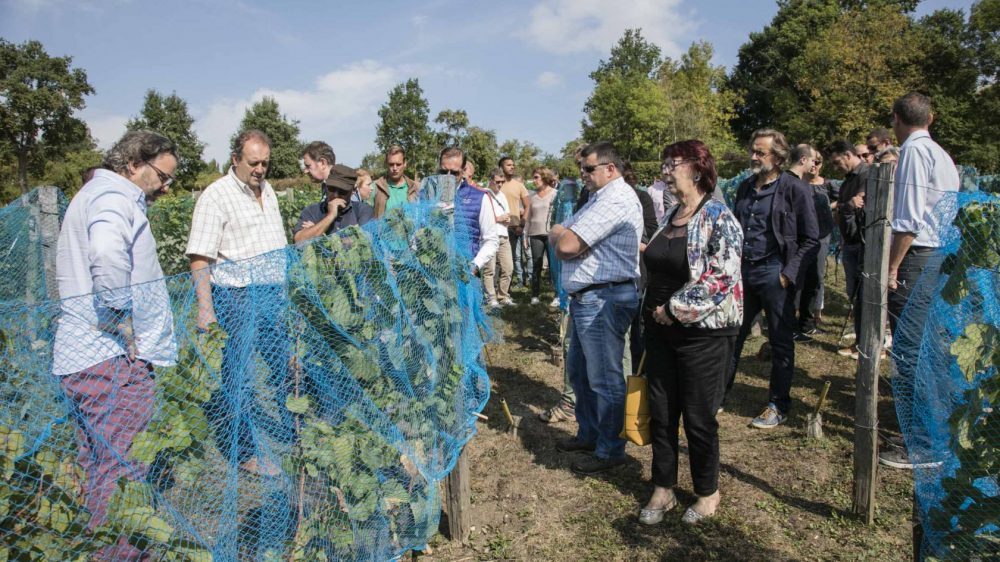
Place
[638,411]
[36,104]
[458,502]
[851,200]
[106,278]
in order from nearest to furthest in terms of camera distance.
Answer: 1. [106,278]
2. [458,502]
3. [638,411]
4. [851,200]
5. [36,104]

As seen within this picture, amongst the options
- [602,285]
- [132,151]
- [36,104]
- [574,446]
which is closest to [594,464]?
[574,446]

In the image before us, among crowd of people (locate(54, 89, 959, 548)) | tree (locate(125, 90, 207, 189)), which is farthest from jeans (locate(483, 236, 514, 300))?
tree (locate(125, 90, 207, 189))

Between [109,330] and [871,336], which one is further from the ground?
[109,330]

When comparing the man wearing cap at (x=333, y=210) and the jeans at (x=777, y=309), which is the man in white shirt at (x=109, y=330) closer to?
the man wearing cap at (x=333, y=210)

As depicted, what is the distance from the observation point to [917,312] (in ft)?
10.6

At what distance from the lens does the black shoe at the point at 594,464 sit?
3807 millimetres

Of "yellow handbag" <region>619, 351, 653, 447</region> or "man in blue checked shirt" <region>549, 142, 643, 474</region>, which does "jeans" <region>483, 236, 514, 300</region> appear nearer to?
"man in blue checked shirt" <region>549, 142, 643, 474</region>

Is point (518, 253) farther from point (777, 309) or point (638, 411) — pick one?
point (638, 411)

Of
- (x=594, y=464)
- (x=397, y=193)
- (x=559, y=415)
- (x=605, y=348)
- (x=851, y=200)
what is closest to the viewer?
(x=605, y=348)

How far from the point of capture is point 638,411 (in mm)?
3324

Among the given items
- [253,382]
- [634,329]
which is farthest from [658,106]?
[253,382]

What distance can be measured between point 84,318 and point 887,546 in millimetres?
3528

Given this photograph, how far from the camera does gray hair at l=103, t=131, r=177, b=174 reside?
2795 millimetres

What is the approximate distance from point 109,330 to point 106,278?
1.92 ft
